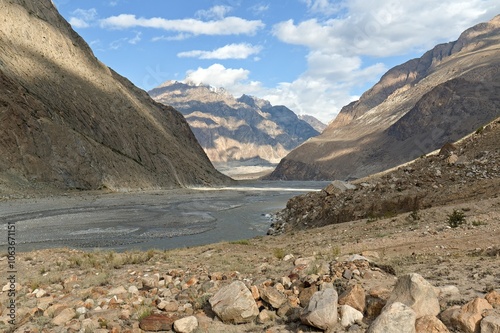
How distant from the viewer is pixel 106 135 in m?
79.7

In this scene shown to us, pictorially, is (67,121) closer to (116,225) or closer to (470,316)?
(116,225)

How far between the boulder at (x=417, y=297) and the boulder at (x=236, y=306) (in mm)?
2322

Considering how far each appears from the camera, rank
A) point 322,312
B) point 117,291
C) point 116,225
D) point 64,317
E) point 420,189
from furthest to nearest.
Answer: point 116,225
point 420,189
point 117,291
point 64,317
point 322,312

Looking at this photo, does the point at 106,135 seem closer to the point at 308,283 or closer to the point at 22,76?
the point at 22,76

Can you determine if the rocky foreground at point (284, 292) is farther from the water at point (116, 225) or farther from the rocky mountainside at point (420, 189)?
the water at point (116, 225)

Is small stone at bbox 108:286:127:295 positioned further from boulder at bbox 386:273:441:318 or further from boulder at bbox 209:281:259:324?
boulder at bbox 386:273:441:318

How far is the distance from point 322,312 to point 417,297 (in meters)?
1.37

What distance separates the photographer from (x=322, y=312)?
575 centimetres

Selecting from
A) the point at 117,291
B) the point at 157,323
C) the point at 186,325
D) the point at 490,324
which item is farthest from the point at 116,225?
the point at 490,324

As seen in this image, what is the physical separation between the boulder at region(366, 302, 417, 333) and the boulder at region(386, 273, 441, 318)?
15.2 inches

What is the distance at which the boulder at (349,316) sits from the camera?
18.7 feet

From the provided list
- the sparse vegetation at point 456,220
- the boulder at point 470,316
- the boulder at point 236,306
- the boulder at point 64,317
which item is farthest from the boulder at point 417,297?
the sparse vegetation at point 456,220

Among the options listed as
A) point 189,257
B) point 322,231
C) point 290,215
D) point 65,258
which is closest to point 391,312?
point 189,257

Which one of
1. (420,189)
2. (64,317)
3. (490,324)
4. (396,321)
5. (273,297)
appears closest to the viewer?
(490,324)
